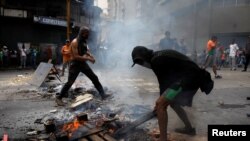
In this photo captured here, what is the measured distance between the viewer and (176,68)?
4.02 metres

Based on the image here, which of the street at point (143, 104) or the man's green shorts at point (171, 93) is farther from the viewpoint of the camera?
the street at point (143, 104)

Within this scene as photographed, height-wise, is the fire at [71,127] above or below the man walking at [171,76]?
below

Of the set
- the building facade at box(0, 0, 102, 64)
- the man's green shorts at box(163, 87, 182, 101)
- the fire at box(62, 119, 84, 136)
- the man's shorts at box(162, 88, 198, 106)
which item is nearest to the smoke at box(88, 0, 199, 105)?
the building facade at box(0, 0, 102, 64)

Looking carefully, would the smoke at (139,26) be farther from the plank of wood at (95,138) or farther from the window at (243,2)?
the plank of wood at (95,138)

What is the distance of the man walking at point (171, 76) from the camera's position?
151 inches

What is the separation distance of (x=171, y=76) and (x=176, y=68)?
0.13 metres

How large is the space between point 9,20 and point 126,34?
38.8 feet

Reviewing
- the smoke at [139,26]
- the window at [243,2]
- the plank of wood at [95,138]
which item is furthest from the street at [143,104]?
the window at [243,2]

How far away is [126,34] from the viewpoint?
1466cm

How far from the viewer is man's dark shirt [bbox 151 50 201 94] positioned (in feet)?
13.0

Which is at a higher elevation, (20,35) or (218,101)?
(20,35)

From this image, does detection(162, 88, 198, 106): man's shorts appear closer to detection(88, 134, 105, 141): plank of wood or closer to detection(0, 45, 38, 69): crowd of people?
detection(88, 134, 105, 141): plank of wood

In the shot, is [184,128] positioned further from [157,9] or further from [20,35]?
[20,35]

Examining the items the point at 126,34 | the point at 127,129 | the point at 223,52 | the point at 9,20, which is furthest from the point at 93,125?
the point at 9,20
